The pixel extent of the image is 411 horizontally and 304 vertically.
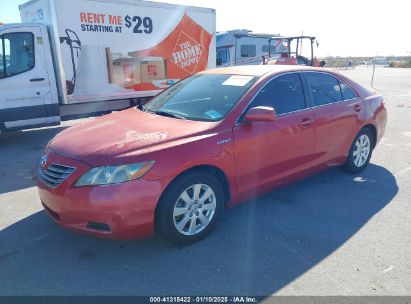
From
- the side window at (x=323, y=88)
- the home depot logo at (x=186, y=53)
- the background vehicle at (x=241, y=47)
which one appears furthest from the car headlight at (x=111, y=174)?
the background vehicle at (x=241, y=47)

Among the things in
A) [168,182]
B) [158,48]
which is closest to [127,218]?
[168,182]

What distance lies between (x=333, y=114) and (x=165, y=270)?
2878 mm

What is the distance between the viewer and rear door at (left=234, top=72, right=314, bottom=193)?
3408mm

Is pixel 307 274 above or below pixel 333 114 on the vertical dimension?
below

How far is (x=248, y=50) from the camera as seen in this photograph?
17297mm

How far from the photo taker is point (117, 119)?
3.79 m

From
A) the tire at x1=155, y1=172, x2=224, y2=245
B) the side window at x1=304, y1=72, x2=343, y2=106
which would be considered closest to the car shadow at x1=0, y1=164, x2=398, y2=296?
the tire at x1=155, y1=172, x2=224, y2=245

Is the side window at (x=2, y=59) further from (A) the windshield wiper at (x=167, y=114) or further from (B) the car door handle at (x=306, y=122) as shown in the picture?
(B) the car door handle at (x=306, y=122)

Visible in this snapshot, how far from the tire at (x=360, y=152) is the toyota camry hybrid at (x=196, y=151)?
18 centimetres

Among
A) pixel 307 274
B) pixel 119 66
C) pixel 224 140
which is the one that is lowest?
pixel 307 274

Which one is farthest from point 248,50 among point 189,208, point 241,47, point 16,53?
point 189,208

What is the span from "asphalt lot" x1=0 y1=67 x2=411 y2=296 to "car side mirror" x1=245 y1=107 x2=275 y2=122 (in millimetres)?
1134

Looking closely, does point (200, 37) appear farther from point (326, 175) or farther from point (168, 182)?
point (168, 182)

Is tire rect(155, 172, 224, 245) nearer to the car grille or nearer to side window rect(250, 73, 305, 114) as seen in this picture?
the car grille
